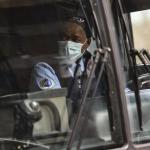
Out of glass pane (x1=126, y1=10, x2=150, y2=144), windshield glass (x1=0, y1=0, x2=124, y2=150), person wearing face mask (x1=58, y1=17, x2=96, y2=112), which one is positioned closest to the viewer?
windshield glass (x1=0, y1=0, x2=124, y2=150)

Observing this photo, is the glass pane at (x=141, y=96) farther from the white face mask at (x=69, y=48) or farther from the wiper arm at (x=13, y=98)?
the wiper arm at (x=13, y=98)

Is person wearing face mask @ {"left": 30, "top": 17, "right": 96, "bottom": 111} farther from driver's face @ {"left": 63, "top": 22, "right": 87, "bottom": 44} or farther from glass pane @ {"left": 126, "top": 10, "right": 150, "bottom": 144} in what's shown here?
glass pane @ {"left": 126, "top": 10, "right": 150, "bottom": 144}

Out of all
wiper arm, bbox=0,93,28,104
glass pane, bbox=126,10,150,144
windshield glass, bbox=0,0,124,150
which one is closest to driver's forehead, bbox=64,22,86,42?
windshield glass, bbox=0,0,124,150

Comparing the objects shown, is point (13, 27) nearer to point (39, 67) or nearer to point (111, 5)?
point (39, 67)

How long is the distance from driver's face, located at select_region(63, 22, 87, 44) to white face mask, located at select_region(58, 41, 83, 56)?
27mm

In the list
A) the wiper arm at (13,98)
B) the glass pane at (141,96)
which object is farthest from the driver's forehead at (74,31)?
the wiper arm at (13,98)

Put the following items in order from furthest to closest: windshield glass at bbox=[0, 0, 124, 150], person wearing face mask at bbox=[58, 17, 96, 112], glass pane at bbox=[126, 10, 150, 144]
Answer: glass pane at bbox=[126, 10, 150, 144]
person wearing face mask at bbox=[58, 17, 96, 112]
windshield glass at bbox=[0, 0, 124, 150]

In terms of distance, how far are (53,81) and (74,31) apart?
33 cm

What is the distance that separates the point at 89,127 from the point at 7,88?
0.44 m

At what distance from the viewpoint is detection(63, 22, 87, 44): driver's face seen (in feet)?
11.4

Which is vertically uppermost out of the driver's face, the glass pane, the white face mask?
the driver's face

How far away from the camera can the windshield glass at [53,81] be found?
10.3ft

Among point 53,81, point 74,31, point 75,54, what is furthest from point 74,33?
point 53,81

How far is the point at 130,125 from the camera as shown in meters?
3.33
